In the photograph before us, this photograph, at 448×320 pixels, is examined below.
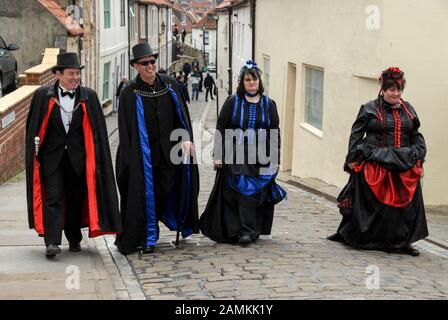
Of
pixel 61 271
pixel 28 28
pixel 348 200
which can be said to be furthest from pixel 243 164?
pixel 28 28

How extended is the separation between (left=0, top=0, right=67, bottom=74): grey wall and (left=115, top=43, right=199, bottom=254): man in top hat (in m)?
16.7

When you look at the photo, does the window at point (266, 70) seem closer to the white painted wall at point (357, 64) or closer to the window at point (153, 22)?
the white painted wall at point (357, 64)

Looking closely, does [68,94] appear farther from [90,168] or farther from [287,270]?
[287,270]

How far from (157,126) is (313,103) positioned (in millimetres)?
8792

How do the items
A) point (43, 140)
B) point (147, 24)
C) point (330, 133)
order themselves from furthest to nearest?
point (147, 24)
point (330, 133)
point (43, 140)

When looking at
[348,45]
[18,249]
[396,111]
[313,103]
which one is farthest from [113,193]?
[313,103]

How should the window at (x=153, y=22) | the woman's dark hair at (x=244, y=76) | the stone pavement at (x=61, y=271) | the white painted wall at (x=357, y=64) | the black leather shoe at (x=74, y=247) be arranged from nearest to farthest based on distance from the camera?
1. the stone pavement at (x=61, y=271)
2. the black leather shoe at (x=74, y=247)
3. the woman's dark hair at (x=244, y=76)
4. the white painted wall at (x=357, y=64)
5. the window at (x=153, y=22)

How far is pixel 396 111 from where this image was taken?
7.91 m

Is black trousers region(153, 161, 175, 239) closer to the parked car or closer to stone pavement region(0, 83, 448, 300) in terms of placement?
stone pavement region(0, 83, 448, 300)

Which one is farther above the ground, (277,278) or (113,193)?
(113,193)

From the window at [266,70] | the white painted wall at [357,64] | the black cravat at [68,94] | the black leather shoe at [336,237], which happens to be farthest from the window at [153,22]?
the black cravat at [68,94]

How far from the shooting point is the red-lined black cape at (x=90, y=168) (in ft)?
23.1

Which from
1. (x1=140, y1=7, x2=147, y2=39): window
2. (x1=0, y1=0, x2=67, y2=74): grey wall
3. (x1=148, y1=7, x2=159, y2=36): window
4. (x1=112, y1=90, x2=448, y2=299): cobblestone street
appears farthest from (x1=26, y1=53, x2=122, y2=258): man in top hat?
(x1=148, y1=7, x2=159, y2=36): window

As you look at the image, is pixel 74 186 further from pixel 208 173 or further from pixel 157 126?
pixel 208 173
